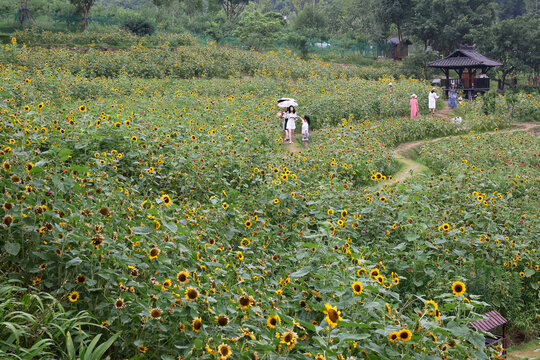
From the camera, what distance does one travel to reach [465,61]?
21297mm

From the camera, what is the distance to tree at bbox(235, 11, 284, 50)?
26.5 m

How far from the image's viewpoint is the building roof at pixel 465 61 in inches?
823

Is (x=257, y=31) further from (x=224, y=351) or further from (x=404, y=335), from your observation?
(x=224, y=351)

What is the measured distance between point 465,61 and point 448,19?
10216 millimetres

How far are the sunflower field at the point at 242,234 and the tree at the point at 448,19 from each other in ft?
64.0

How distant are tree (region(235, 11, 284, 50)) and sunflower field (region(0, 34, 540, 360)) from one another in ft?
49.8

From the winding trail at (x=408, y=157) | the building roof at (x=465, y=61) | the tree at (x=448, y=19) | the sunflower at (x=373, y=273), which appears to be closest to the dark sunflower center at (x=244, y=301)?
the sunflower at (x=373, y=273)

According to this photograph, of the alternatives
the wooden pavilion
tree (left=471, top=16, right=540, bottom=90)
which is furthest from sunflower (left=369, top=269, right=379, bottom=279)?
tree (left=471, top=16, right=540, bottom=90)

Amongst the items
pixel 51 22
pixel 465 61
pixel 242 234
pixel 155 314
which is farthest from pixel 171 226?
pixel 51 22

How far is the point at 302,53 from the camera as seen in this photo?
1135 inches

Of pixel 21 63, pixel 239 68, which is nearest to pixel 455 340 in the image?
pixel 21 63

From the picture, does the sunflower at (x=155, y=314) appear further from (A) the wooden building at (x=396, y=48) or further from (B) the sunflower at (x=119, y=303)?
(A) the wooden building at (x=396, y=48)

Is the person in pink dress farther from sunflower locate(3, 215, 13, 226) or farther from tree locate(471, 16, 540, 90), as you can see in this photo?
tree locate(471, 16, 540, 90)

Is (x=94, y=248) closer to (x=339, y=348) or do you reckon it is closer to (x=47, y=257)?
(x=47, y=257)
